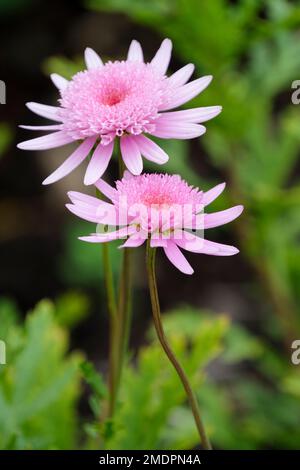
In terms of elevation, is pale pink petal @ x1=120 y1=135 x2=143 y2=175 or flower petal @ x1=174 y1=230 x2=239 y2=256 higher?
pale pink petal @ x1=120 y1=135 x2=143 y2=175

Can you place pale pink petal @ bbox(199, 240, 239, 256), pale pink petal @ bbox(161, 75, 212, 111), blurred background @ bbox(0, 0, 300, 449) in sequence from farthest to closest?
blurred background @ bbox(0, 0, 300, 449)
pale pink petal @ bbox(161, 75, 212, 111)
pale pink petal @ bbox(199, 240, 239, 256)

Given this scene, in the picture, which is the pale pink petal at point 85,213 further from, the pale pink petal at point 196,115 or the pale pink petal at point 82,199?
the pale pink petal at point 196,115

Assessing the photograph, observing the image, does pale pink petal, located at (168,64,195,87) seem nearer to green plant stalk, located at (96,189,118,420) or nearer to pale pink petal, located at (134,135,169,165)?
pale pink petal, located at (134,135,169,165)

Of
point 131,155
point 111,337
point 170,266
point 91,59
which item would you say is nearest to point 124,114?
point 131,155

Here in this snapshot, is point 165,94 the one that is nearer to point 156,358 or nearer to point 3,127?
point 156,358

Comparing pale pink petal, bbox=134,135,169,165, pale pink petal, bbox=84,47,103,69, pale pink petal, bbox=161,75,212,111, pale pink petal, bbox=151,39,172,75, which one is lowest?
pale pink petal, bbox=134,135,169,165
